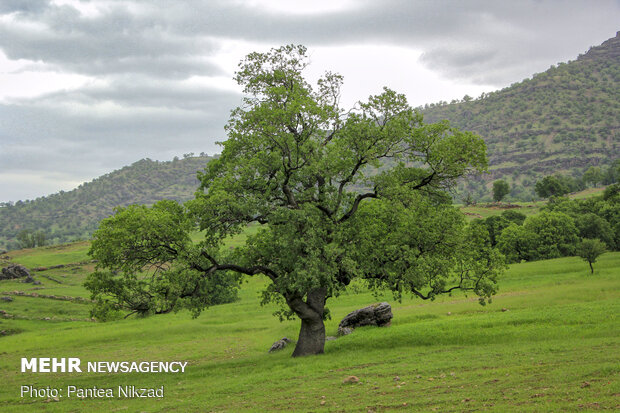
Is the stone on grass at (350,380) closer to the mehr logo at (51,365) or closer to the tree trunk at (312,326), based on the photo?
the tree trunk at (312,326)

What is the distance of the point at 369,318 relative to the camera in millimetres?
35531

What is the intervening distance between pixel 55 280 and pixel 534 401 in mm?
107773

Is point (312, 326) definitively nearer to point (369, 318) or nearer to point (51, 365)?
point (369, 318)

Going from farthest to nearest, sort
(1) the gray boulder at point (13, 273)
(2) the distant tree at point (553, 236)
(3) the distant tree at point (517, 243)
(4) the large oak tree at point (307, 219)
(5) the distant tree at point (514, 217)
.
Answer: (5) the distant tree at point (514, 217), (1) the gray boulder at point (13, 273), (3) the distant tree at point (517, 243), (2) the distant tree at point (553, 236), (4) the large oak tree at point (307, 219)

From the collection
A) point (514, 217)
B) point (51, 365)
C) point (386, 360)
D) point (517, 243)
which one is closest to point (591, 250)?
point (517, 243)

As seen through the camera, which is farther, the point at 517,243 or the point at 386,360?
the point at 517,243

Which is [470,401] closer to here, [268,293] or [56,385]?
[268,293]

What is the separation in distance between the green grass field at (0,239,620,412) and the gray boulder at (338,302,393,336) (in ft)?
4.63

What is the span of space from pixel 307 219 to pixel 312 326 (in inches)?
277

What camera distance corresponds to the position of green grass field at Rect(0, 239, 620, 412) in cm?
1588

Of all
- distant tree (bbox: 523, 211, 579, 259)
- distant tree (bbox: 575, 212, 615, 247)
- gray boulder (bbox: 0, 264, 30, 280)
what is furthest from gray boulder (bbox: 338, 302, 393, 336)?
gray boulder (bbox: 0, 264, 30, 280)

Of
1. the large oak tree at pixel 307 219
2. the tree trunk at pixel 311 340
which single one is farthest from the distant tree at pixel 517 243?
the tree trunk at pixel 311 340

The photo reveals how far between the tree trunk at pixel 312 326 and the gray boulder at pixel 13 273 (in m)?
91.2

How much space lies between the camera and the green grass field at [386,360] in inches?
625
